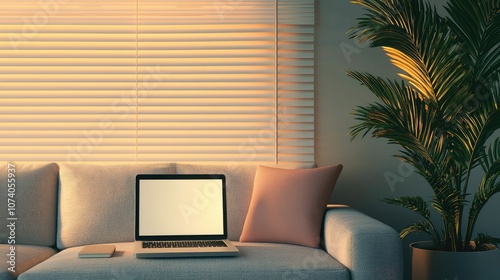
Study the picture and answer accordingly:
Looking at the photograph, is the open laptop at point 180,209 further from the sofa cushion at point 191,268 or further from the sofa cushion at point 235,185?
the sofa cushion at point 191,268

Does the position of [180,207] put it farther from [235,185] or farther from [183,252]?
[183,252]

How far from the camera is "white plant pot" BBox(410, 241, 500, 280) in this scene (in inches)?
127

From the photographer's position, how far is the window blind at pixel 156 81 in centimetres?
410

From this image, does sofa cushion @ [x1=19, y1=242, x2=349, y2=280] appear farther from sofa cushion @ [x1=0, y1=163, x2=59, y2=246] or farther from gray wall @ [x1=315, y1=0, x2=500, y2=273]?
gray wall @ [x1=315, y1=0, x2=500, y2=273]

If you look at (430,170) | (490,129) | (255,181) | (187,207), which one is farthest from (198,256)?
(490,129)

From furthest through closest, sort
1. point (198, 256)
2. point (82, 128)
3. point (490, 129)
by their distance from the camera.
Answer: point (82, 128) → point (490, 129) → point (198, 256)

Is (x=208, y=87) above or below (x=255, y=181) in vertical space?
above

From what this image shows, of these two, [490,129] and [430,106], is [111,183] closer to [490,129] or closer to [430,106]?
[430,106]

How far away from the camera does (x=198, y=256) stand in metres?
3.05

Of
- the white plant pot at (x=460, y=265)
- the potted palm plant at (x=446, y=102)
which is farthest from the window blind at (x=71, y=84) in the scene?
the white plant pot at (x=460, y=265)

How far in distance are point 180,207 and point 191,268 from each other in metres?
0.63

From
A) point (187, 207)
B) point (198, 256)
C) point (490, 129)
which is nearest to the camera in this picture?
point (198, 256)

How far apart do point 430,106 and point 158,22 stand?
169cm

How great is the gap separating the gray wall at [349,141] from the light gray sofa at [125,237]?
20.0 inches
